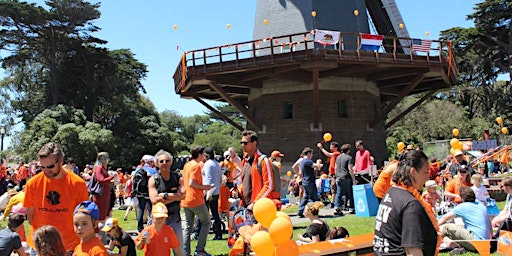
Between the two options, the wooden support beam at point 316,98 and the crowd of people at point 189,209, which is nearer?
the crowd of people at point 189,209

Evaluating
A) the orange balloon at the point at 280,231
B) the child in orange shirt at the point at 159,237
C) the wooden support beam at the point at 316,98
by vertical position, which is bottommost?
the child in orange shirt at the point at 159,237

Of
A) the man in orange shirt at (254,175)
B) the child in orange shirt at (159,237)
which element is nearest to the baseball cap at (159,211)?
the child in orange shirt at (159,237)

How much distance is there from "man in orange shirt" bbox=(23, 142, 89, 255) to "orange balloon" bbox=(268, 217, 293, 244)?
194 centimetres

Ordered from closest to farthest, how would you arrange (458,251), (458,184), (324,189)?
(458,251) → (458,184) → (324,189)

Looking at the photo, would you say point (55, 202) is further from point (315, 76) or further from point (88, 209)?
point (315, 76)

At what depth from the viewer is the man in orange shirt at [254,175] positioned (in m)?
5.13

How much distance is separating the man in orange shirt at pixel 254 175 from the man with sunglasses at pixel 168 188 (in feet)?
2.69

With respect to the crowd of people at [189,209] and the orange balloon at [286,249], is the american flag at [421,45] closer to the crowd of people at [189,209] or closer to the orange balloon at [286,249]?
the crowd of people at [189,209]

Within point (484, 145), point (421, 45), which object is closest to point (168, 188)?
point (421, 45)

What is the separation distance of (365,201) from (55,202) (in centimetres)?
649

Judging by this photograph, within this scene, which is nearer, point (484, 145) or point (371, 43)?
point (371, 43)

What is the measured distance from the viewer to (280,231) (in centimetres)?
321

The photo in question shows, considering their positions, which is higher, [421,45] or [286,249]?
[421,45]

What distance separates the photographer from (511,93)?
3897cm
